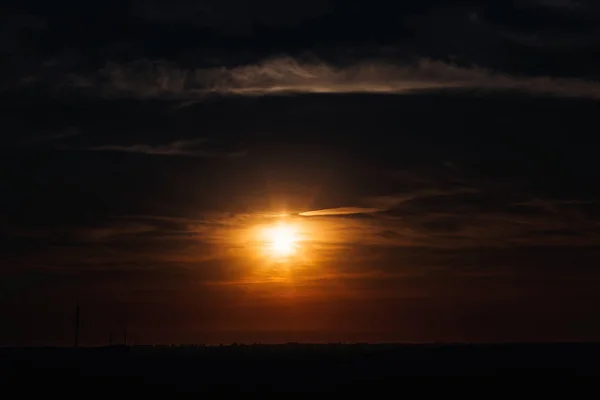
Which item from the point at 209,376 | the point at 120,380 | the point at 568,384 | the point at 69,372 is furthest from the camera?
the point at 69,372

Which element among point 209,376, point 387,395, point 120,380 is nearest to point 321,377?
point 209,376

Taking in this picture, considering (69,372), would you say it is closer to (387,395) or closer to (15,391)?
(15,391)

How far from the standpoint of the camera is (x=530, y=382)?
121000 millimetres

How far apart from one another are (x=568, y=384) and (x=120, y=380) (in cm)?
5277

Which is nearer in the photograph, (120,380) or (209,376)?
(120,380)

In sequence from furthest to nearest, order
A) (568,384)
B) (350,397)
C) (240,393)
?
(568,384), (240,393), (350,397)

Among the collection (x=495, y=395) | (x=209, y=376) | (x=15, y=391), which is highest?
(x=209, y=376)

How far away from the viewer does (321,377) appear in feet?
446

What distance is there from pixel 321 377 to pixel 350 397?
37426mm

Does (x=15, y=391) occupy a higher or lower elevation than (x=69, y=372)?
lower

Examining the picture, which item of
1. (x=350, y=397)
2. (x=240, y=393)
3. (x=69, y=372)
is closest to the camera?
(x=350, y=397)

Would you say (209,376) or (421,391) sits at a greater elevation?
(209,376)

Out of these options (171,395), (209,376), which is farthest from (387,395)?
(209,376)

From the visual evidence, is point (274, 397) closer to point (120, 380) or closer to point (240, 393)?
point (240, 393)
